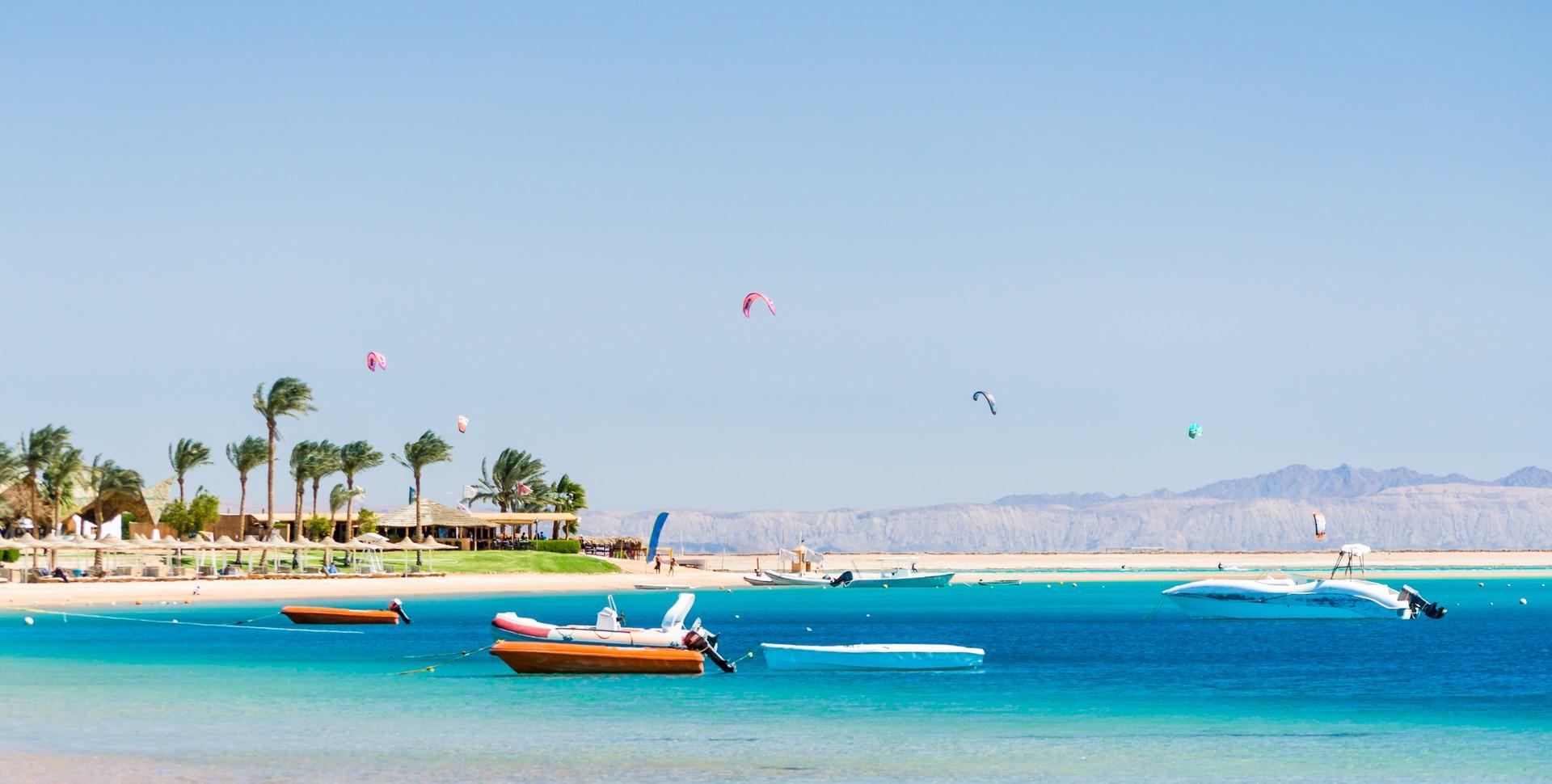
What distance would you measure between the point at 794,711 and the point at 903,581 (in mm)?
89582

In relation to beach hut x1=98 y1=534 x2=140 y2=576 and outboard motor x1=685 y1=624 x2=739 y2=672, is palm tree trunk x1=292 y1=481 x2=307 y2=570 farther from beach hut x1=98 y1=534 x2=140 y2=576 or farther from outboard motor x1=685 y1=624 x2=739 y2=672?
outboard motor x1=685 y1=624 x2=739 y2=672

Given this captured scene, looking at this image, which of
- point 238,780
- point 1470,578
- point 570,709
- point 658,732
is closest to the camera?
point 238,780

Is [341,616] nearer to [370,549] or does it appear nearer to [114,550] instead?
[114,550]

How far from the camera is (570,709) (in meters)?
34.6

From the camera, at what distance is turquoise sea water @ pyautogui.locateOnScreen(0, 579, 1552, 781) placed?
2709 centimetres

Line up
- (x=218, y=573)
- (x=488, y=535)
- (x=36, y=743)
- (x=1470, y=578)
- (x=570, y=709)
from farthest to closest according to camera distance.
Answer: (x=1470, y=578)
(x=488, y=535)
(x=218, y=573)
(x=570, y=709)
(x=36, y=743)

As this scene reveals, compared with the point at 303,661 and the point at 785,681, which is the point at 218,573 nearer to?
the point at 303,661

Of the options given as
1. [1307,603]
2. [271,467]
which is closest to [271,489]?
[271,467]

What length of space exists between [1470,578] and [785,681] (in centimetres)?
13697

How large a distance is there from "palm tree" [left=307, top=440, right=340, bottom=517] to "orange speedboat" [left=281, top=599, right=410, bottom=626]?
56.4m

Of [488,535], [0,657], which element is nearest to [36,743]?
[0,657]

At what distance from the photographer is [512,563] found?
108m

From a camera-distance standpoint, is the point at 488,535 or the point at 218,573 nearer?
the point at 218,573

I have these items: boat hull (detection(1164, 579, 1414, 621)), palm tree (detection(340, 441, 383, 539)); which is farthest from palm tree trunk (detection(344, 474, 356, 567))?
boat hull (detection(1164, 579, 1414, 621))
